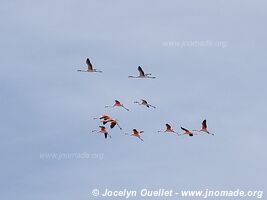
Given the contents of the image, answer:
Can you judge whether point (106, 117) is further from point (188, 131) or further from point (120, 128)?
point (188, 131)

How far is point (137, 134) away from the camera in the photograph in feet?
424

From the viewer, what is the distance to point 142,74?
122438 mm

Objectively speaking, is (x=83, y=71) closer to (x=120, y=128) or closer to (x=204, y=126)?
(x=120, y=128)

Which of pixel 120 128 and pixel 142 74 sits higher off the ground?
pixel 142 74

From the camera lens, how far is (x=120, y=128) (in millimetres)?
121875

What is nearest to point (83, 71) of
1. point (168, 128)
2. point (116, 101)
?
point (116, 101)

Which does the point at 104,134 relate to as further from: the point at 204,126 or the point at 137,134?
the point at 204,126

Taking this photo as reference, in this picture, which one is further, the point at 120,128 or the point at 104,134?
the point at 104,134

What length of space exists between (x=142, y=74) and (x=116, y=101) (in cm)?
749

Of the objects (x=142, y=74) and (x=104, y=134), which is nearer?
(x=142, y=74)

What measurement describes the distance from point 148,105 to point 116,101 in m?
5.66

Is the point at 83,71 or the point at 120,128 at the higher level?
the point at 83,71

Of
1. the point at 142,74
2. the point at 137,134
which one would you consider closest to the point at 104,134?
the point at 137,134

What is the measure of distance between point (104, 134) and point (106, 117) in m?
6.94
